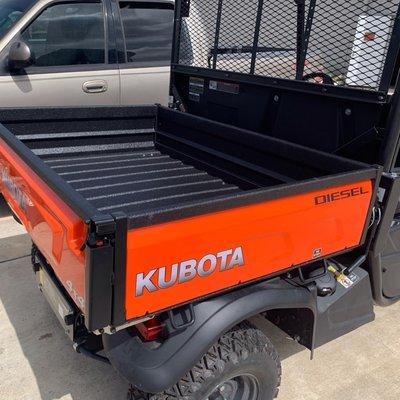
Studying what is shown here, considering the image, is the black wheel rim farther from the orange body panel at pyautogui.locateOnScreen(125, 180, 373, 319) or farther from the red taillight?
the orange body panel at pyautogui.locateOnScreen(125, 180, 373, 319)

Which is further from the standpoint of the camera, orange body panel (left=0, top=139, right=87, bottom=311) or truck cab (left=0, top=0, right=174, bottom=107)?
truck cab (left=0, top=0, right=174, bottom=107)

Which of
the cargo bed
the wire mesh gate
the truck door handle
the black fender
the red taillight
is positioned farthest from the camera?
the truck door handle

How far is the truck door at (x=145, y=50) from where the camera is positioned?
4445mm

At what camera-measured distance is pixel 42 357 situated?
2547mm

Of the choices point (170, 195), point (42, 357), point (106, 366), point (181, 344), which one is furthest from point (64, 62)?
point (181, 344)

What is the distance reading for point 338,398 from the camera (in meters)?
2.38

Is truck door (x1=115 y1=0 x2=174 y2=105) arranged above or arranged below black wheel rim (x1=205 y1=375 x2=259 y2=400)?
above

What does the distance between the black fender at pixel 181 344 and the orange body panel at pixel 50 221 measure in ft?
1.06

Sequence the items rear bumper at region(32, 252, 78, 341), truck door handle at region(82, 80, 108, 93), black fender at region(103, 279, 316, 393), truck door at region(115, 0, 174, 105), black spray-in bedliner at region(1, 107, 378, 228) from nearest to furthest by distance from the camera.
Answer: black fender at region(103, 279, 316, 393) < rear bumper at region(32, 252, 78, 341) < black spray-in bedliner at region(1, 107, 378, 228) < truck door handle at region(82, 80, 108, 93) < truck door at region(115, 0, 174, 105)

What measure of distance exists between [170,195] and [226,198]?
0.97m

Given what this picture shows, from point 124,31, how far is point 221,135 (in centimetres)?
214

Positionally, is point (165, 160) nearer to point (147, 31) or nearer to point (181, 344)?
point (181, 344)

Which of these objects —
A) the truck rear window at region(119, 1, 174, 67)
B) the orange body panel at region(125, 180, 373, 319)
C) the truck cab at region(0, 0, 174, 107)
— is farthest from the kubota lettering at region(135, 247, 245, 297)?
the truck rear window at region(119, 1, 174, 67)

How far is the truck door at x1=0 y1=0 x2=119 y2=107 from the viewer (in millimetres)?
Result: 3947
